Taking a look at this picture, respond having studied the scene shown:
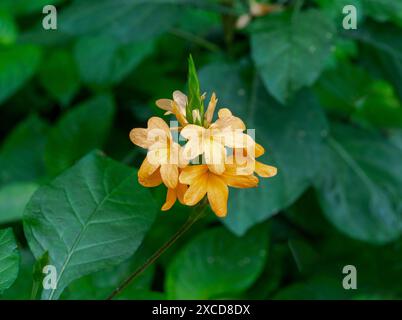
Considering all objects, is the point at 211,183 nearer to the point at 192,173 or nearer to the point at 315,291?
the point at 192,173

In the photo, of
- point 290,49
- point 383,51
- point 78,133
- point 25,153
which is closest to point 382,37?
point 383,51

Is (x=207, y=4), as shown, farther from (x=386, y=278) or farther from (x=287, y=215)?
(x=386, y=278)

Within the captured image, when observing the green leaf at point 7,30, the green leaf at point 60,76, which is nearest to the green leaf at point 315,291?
the green leaf at point 60,76

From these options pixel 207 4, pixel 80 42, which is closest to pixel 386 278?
pixel 207 4

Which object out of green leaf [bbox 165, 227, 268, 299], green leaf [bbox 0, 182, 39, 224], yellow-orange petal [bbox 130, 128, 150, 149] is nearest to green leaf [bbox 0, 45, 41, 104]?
green leaf [bbox 0, 182, 39, 224]

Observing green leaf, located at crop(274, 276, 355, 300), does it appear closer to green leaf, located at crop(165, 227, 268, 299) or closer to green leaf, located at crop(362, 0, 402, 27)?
green leaf, located at crop(165, 227, 268, 299)

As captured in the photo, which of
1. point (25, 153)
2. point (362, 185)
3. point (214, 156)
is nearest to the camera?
point (214, 156)
